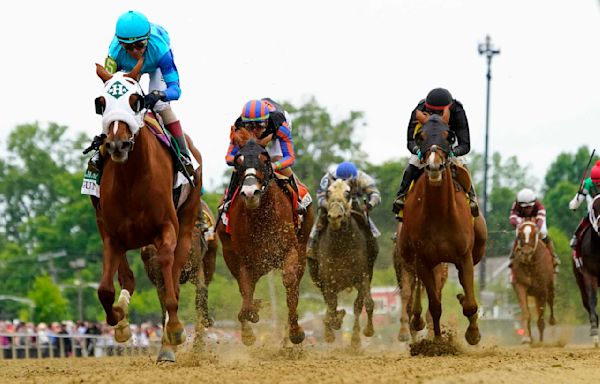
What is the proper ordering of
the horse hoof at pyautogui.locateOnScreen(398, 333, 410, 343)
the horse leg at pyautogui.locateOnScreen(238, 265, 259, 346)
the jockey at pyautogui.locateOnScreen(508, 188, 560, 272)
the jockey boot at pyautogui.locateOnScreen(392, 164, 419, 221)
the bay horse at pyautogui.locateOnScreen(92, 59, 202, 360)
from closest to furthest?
the bay horse at pyautogui.locateOnScreen(92, 59, 202, 360), the horse leg at pyautogui.locateOnScreen(238, 265, 259, 346), the jockey boot at pyautogui.locateOnScreen(392, 164, 419, 221), the horse hoof at pyautogui.locateOnScreen(398, 333, 410, 343), the jockey at pyautogui.locateOnScreen(508, 188, 560, 272)

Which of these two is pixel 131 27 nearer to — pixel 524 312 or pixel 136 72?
pixel 136 72

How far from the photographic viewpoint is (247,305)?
14000 mm

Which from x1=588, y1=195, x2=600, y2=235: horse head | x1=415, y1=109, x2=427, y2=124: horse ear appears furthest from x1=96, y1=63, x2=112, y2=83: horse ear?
x1=588, y1=195, x2=600, y2=235: horse head

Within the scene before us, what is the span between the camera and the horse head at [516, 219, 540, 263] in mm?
23062

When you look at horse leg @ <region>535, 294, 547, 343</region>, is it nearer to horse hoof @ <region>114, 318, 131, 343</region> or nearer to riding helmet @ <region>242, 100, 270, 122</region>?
riding helmet @ <region>242, 100, 270, 122</region>

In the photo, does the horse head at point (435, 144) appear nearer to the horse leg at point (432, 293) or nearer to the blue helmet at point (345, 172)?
the horse leg at point (432, 293)

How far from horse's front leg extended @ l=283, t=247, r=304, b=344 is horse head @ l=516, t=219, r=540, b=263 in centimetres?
981

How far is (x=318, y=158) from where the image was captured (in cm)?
8025

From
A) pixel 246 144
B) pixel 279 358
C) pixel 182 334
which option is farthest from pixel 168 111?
pixel 279 358

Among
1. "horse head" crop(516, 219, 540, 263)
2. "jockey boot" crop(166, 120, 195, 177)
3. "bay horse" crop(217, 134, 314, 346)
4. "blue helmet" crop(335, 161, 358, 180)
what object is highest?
"blue helmet" crop(335, 161, 358, 180)

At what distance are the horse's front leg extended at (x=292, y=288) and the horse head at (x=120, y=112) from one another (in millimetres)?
3658

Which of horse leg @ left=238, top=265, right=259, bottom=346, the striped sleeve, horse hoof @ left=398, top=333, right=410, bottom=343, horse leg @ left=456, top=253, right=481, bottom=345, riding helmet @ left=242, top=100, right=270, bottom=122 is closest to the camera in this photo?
horse leg @ left=456, top=253, right=481, bottom=345

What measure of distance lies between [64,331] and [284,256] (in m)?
19.9

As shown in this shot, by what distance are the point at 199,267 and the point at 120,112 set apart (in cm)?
699
